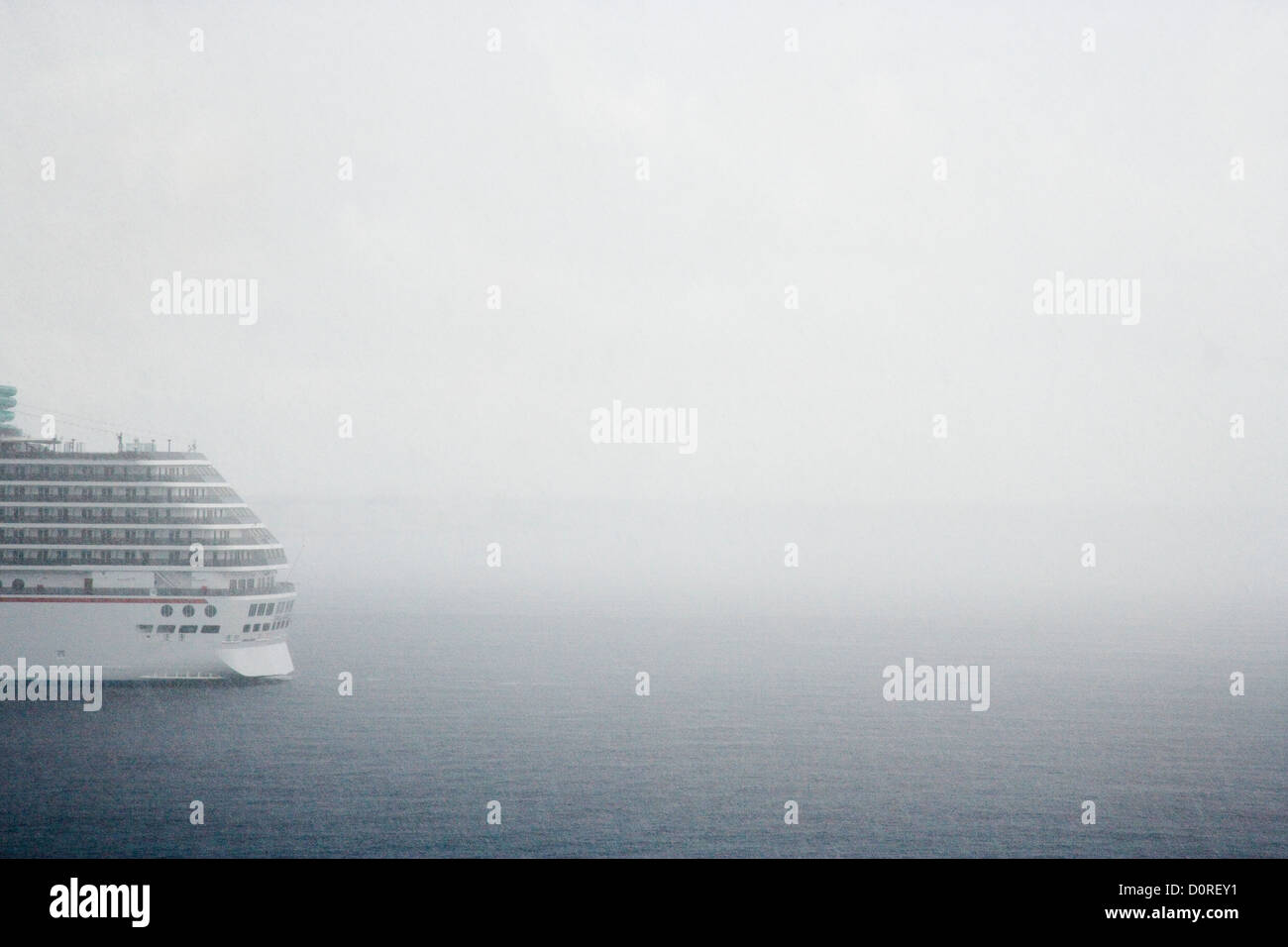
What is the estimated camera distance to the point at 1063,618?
89.4 meters

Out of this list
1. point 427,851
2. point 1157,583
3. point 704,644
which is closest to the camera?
point 427,851

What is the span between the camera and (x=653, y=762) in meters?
33.1

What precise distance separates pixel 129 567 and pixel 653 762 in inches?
937

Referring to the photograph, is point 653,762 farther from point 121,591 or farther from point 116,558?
point 116,558

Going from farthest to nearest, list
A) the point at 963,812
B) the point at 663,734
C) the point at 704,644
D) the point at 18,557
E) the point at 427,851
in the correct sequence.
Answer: the point at 704,644, the point at 18,557, the point at 663,734, the point at 963,812, the point at 427,851

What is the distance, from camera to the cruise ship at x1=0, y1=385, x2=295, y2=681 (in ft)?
136

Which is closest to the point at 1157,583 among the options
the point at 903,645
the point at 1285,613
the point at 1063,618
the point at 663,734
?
the point at 1285,613

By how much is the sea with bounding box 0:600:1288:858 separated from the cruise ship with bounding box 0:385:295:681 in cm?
179

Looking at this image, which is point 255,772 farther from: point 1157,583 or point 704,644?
point 1157,583

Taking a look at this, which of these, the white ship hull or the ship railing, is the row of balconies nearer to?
the ship railing

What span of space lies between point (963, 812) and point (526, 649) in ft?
135

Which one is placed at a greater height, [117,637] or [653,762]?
[117,637]

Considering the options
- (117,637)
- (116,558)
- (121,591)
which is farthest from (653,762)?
(116,558)

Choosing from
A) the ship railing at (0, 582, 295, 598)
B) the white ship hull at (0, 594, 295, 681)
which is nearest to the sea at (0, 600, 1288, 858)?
the white ship hull at (0, 594, 295, 681)
